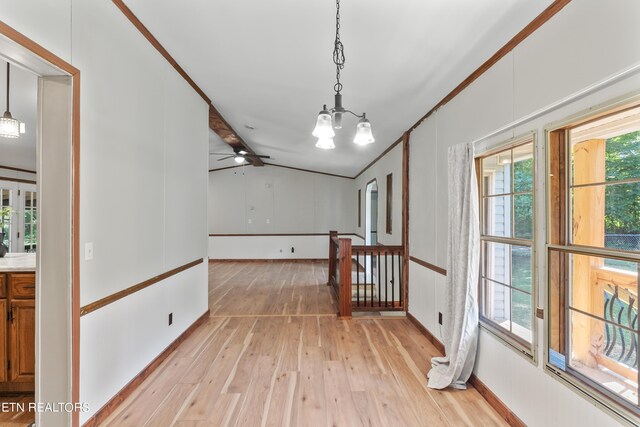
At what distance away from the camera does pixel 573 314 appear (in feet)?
5.53

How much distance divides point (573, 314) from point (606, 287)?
254 mm

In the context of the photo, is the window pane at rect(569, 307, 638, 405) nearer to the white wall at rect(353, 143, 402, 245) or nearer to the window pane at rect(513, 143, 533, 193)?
the window pane at rect(513, 143, 533, 193)

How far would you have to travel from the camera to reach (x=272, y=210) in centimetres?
904

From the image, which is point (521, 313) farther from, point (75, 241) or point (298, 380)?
point (75, 241)

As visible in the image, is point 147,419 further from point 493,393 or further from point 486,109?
point 486,109

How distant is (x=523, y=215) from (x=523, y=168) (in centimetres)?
32

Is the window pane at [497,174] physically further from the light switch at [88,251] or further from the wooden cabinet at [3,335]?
the wooden cabinet at [3,335]

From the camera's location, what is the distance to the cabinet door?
204 centimetres

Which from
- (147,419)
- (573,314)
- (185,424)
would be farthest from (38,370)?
(573,314)

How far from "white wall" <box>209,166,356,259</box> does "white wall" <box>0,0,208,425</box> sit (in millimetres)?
5707

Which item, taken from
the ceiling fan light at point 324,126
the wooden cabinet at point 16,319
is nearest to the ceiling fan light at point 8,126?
the wooden cabinet at point 16,319

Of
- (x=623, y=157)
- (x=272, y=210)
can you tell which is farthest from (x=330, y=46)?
(x=272, y=210)

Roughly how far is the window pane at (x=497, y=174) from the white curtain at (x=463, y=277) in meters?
0.21

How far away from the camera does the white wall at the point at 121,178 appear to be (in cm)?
178
